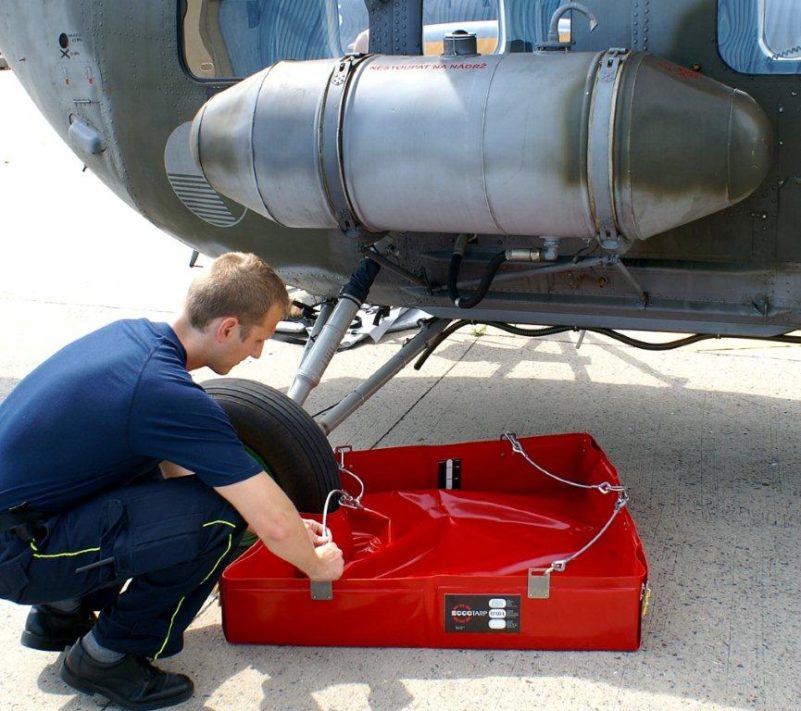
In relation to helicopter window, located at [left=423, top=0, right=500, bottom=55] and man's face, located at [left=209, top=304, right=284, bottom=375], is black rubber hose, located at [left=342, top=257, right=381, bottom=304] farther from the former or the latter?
man's face, located at [left=209, top=304, right=284, bottom=375]

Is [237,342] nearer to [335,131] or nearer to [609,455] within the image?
[335,131]

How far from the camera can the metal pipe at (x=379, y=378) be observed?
358 centimetres

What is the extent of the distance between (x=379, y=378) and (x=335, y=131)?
1095 mm

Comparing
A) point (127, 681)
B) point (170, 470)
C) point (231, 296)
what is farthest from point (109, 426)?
point (127, 681)

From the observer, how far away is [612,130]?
2674 millimetres

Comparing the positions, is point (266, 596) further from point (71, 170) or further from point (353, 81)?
point (71, 170)

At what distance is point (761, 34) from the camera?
9.66 ft

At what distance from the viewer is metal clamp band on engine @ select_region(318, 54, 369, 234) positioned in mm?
2980

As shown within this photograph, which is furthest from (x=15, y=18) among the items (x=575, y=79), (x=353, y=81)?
(x=575, y=79)

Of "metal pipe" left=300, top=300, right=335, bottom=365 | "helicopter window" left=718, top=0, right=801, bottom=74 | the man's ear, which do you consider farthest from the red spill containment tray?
"helicopter window" left=718, top=0, right=801, bottom=74

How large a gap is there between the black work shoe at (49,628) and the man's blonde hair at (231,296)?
2.88ft

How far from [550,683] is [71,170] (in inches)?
371

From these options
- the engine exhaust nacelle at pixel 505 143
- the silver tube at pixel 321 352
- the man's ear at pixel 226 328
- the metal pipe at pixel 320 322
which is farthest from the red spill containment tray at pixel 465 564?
the engine exhaust nacelle at pixel 505 143

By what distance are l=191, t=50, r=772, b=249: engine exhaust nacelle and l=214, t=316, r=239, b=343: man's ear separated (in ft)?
2.43
